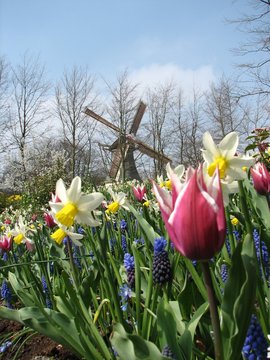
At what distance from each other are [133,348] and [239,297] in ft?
→ 0.74

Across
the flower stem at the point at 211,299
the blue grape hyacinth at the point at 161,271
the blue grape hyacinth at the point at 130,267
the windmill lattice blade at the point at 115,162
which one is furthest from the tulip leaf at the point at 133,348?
the windmill lattice blade at the point at 115,162

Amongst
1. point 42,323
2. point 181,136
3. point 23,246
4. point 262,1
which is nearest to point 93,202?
point 42,323

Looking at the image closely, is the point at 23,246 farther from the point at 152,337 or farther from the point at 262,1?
the point at 262,1

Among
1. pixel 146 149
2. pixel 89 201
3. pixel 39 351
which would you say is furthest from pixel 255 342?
pixel 146 149

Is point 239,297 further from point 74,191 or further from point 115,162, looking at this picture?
point 115,162

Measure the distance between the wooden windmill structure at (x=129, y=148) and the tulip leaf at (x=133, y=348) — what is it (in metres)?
21.2

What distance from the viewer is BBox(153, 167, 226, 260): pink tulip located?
23.5 inches

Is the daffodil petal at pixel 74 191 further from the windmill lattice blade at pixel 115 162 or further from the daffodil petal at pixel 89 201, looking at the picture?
the windmill lattice blade at pixel 115 162

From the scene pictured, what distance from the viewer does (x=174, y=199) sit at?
650mm

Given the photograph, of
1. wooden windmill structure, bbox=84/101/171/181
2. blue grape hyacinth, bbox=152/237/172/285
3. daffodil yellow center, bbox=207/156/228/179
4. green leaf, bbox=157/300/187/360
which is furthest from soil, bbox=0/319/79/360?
wooden windmill structure, bbox=84/101/171/181

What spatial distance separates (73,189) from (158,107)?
24418 mm

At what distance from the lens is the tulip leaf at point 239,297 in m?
0.63

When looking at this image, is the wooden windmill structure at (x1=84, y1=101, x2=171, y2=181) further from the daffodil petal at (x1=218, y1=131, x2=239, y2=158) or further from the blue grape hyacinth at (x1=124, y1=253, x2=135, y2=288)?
the daffodil petal at (x1=218, y1=131, x2=239, y2=158)

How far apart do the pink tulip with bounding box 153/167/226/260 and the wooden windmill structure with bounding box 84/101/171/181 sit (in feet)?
69.8
